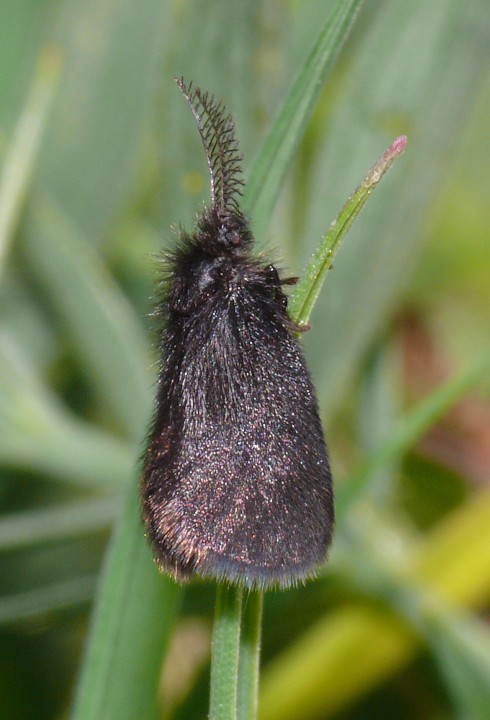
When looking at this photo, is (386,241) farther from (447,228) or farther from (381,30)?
(447,228)

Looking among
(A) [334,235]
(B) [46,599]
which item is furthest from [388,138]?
(B) [46,599]

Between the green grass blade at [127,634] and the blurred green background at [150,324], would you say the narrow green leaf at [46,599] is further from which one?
the green grass blade at [127,634]

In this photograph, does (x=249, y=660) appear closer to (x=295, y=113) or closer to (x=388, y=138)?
(x=295, y=113)

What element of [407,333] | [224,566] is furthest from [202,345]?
[407,333]

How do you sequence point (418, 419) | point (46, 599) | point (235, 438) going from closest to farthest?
point (235, 438) < point (418, 419) < point (46, 599)

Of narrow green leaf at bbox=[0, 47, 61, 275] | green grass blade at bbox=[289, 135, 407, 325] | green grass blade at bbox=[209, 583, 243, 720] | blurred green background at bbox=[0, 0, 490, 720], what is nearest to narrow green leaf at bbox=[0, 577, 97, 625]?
blurred green background at bbox=[0, 0, 490, 720]

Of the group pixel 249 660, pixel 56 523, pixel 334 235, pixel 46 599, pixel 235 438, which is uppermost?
pixel 334 235

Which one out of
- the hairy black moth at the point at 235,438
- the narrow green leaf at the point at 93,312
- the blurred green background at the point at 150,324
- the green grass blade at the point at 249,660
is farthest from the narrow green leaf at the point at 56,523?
the green grass blade at the point at 249,660
